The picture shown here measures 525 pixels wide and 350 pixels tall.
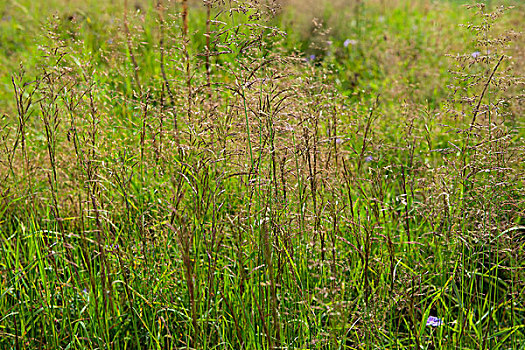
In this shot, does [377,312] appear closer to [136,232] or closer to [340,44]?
[136,232]

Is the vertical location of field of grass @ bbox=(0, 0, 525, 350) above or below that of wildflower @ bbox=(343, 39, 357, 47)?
below

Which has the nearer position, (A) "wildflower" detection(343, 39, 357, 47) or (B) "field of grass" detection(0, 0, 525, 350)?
(B) "field of grass" detection(0, 0, 525, 350)

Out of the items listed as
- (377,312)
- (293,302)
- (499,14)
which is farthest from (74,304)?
(499,14)

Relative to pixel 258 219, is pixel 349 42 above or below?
above

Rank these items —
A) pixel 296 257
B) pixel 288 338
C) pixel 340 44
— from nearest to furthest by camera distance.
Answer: pixel 288 338 < pixel 296 257 < pixel 340 44

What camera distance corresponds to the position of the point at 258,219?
1.80 meters

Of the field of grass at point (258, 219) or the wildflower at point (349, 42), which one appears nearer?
the field of grass at point (258, 219)

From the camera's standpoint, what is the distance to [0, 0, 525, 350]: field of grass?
170 cm

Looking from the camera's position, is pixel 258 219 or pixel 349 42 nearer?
pixel 258 219

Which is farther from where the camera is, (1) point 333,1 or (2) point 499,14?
(1) point 333,1

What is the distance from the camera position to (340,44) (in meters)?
5.07

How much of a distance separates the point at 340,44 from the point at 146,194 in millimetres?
3093

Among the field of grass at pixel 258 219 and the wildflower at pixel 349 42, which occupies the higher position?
the wildflower at pixel 349 42

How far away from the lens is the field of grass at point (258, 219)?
170 cm
